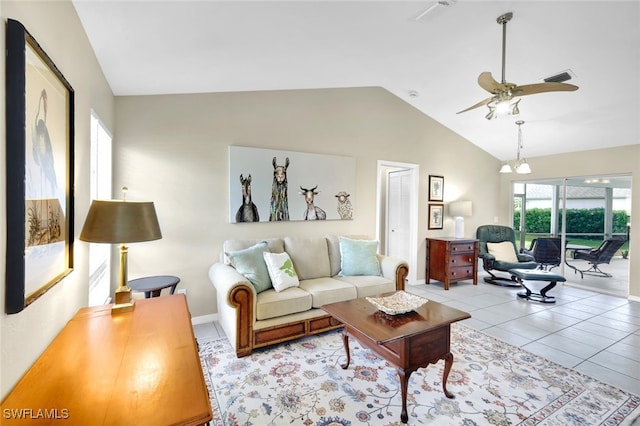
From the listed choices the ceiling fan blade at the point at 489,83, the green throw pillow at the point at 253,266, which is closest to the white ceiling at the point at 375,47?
the ceiling fan blade at the point at 489,83

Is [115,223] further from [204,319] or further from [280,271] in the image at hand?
[204,319]

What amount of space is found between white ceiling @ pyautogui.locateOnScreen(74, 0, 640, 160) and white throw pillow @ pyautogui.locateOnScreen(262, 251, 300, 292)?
1.94 meters

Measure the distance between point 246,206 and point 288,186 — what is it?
0.61m

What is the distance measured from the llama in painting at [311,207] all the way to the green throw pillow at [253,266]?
1.08 meters

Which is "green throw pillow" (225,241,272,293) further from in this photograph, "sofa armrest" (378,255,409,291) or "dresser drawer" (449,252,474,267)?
"dresser drawer" (449,252,474,267)

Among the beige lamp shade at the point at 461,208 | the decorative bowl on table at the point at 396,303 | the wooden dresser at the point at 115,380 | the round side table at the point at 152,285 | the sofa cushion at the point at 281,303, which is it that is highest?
the beige lamp shade at the point at 461,208

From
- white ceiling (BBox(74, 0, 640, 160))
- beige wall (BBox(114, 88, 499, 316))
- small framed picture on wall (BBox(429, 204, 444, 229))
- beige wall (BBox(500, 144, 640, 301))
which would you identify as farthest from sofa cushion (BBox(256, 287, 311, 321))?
beige wall (BBox(500, 144, 640, 301))

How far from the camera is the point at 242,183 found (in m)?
3.58

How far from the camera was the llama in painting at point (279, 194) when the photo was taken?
3.78m

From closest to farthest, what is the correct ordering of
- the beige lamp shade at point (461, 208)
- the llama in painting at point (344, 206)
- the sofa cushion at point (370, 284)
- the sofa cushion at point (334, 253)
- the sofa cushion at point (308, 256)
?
1. the sofa cushion at point (370, 284)
2. the sofa cushion at point (308, 256)
3. the sofa cushion at point (334, 253)
4. the llama in painting at point (344, 206)
5. the beige lamp shade at point (461, 208)

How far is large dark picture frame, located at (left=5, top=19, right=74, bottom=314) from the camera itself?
1043 millimetres

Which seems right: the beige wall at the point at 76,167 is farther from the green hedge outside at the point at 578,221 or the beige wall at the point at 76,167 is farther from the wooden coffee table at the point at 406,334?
the green hedge outside at the point at 578,221

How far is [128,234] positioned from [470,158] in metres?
5.90

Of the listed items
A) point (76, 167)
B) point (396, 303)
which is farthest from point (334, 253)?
point (76, 167)
